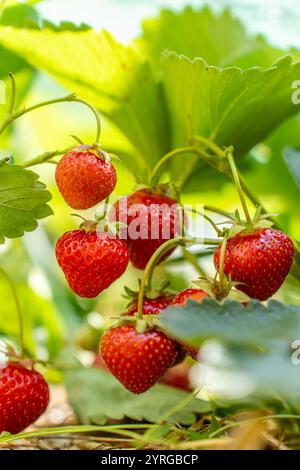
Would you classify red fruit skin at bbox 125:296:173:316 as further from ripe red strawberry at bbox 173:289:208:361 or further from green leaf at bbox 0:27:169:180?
green leaf at bbox 0:27:169:180

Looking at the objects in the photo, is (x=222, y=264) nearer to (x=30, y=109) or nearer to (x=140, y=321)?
(x=140, y=321)

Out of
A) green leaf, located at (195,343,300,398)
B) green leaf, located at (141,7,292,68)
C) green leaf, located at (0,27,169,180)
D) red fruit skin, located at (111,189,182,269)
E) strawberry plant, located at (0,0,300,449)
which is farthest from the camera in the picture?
green leaf, located at (141,7,292,68)

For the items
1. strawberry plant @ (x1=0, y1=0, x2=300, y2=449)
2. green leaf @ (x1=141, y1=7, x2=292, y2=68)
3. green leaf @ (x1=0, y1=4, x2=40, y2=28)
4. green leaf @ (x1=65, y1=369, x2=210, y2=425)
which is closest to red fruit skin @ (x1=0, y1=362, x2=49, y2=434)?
strawberry plant @ (x1=0, y1=0, x2=300, y2=449)

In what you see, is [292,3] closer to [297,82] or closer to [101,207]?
[297,82]

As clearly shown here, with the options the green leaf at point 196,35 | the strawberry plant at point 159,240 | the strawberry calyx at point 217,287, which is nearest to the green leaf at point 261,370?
the strawberry plant at point 159,240

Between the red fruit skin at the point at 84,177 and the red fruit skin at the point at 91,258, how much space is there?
30mm

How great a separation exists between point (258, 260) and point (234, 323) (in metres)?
0.13

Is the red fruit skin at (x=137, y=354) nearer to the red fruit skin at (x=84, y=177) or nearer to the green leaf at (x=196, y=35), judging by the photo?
the red fruit skin at (x=84, y=177)

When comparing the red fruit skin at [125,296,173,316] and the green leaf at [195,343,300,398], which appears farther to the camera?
the red fruit skin at [125,296,173,316]

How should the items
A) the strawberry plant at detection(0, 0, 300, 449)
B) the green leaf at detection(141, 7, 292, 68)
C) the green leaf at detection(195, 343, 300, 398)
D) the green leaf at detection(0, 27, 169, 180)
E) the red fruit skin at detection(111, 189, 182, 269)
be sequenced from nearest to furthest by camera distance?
1. the green leaf at detection(195, 343, 300, 398)
2. the strawberry plant at detection(0, 0, 300, 449)
3. the red fruit skin at detection(111, 189, 182, 269)
4. the green leaf at detection(0, 27, 169, 180)
5. the green leaf at detection(141, 7, 292, 68)

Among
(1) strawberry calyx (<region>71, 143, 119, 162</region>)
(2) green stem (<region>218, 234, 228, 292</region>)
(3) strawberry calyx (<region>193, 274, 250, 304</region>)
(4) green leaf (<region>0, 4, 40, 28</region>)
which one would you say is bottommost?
(3) strawberry calyx (<region>193, 274, 250, 304</region>)

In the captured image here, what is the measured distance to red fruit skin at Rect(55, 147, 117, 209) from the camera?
56cm

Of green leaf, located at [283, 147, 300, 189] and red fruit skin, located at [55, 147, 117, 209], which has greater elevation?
green leaf, located at [283, 147, 300, 189]
